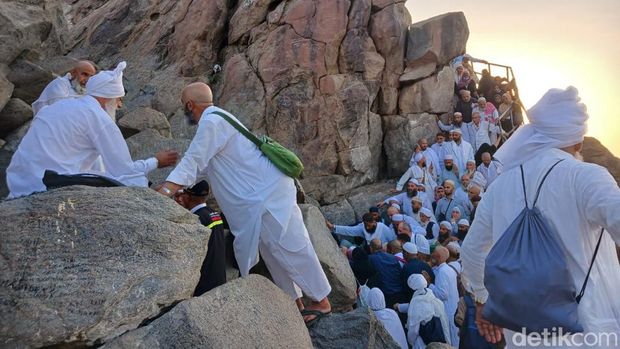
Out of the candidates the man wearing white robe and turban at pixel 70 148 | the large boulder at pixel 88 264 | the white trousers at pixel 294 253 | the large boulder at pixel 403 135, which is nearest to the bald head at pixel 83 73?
the man wearing white robe and turban at pixel 70 148

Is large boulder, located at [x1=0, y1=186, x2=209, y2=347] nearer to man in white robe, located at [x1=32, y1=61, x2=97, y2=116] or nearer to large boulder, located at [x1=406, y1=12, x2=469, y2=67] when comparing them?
man in white robe, located at [x1=32, y1=61, x2=97, y2=116]

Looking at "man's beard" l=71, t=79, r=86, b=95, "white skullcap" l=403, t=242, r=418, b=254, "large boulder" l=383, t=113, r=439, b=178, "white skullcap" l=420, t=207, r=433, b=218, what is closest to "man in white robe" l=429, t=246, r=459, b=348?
"white skullcap" l=403, t=242, r=418, b=254

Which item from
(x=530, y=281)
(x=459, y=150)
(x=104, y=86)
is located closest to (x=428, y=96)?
(x=459, y=150)

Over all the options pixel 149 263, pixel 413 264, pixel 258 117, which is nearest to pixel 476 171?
pixel 258 117

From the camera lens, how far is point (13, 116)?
8305 millimetres

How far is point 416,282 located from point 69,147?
15.9 feet

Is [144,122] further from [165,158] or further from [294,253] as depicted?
[294,253]

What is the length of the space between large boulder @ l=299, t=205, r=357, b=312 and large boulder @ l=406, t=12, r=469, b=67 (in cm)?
1003

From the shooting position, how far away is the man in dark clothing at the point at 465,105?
54.3 feet

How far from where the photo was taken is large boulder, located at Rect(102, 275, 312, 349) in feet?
11.6

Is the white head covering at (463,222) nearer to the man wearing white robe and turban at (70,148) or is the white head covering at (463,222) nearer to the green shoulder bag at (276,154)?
the green shoulder bag at (276,154)

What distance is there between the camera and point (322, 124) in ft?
50.4

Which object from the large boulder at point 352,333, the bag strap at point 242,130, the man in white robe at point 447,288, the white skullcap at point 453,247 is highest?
the bag strap at point 242,130

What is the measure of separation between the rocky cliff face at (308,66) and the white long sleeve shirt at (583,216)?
1136cm
